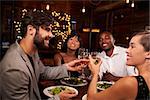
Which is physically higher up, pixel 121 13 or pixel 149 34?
pixel 121 13

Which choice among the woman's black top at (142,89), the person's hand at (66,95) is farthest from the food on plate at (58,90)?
the woman's black top at (142,89)

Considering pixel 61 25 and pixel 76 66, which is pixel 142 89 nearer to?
pixel 76 66

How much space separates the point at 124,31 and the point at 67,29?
64cm

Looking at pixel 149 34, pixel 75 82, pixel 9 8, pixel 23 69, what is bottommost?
pixel 75 82

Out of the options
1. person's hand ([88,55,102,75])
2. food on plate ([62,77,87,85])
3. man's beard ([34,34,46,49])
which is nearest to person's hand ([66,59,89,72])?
food on plate ([62,77,87,85])

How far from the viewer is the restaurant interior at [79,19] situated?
1043 mm

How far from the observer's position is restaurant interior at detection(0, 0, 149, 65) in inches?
41.1

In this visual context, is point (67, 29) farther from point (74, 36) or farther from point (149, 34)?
point (149, 34)

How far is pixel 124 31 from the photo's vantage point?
73.2 inches

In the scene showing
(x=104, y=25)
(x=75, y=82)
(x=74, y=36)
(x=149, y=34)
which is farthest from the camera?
(x=104, y=25)

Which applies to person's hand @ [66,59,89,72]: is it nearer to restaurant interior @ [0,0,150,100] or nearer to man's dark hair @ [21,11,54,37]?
restaurant interior @ [0,0,150,100]

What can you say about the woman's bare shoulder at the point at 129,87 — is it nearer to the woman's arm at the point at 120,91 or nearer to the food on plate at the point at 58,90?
the woman's arm at the point at 120,91

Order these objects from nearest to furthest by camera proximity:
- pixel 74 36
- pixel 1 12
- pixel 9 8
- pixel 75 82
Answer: pixel 1 12
pixel 9 8
pixel 75 82
pixel 74 36

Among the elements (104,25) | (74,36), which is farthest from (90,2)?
(74,36)
